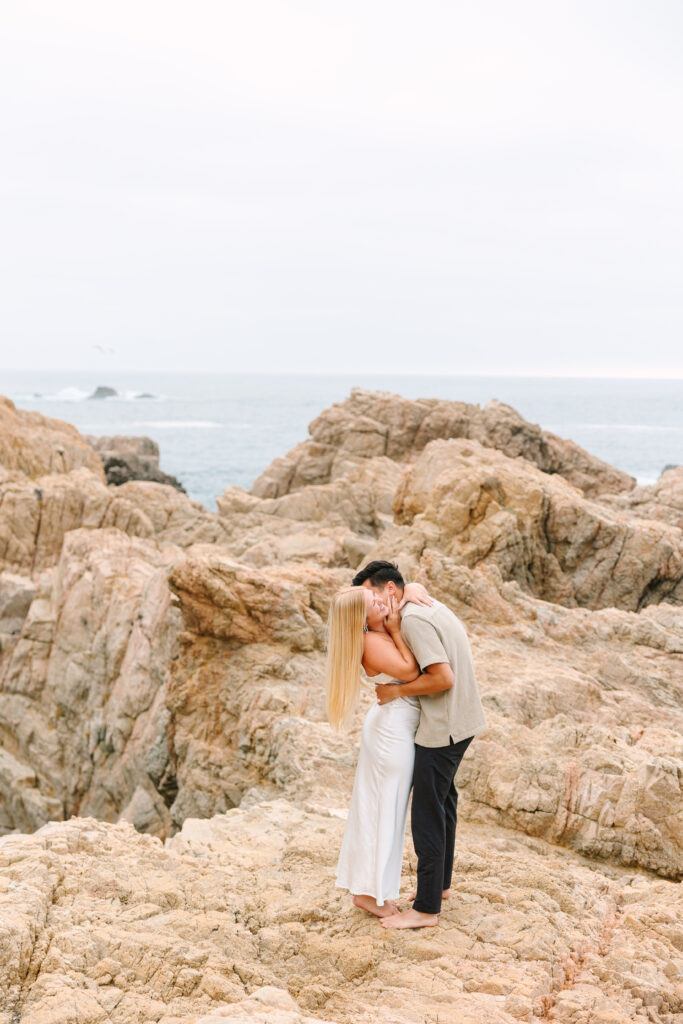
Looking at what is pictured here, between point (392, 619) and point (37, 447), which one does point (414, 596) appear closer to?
point (392, 619)

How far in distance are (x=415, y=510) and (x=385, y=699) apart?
36.8ft

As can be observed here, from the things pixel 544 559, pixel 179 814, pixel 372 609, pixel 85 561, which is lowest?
pixel 179 814

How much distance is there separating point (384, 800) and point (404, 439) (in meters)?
29.1

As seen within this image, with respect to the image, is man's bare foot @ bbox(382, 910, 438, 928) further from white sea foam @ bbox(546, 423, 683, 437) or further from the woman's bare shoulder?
white sea foam @ bbox(546, 423, 683, 437)

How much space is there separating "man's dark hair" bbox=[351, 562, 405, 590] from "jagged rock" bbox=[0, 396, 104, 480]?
21.1 m

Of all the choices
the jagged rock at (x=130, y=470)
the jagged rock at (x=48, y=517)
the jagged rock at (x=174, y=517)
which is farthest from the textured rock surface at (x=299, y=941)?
the jagged rock at (x=130, y=470)

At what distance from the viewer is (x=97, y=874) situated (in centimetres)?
530

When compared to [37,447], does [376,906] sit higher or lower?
lower

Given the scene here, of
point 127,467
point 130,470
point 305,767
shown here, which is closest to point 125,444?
point 127,467

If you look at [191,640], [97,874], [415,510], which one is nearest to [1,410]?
[415,510]

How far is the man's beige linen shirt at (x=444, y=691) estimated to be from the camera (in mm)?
4832

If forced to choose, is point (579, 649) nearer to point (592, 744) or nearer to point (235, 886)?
point (592, 744)

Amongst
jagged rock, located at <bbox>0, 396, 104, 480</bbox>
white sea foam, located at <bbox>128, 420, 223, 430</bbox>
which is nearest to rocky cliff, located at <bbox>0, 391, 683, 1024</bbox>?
jagged rock, located at <bbox>0, 396, 104, 480</bbox>

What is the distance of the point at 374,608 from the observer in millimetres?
5004
